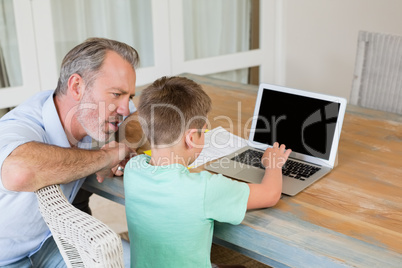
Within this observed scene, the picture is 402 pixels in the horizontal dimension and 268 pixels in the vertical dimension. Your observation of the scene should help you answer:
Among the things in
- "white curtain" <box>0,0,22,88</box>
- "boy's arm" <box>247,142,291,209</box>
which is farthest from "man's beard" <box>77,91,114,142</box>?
"white curtain" <box>0,0,22,88</box>

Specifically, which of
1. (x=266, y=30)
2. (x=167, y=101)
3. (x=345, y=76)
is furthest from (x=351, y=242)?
(x=345, y=76)

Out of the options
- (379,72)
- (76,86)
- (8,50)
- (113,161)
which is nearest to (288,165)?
(113,161)

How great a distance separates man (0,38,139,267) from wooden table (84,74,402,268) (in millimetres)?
145

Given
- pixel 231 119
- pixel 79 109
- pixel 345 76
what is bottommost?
Answer: pixel 345 76

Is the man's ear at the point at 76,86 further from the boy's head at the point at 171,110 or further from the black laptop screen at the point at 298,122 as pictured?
the black laptop screen at the point at 298,122

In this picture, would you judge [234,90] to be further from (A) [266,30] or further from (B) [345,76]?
(B) [345,76]

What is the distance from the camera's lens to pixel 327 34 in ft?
13.0

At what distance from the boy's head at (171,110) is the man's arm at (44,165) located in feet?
0.82

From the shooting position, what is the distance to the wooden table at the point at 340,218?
3.74ft

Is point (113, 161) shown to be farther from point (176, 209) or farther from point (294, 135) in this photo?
point (294, 135)

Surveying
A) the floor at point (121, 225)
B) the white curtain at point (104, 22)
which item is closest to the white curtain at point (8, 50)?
the white curtain at point (104, 22)

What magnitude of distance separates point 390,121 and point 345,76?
2.27 metres

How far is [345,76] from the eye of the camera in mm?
4117

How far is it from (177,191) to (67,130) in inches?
22.6
